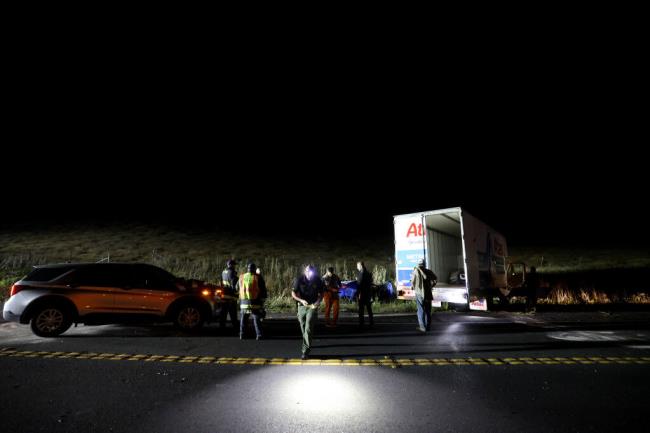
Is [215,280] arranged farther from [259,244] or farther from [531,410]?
[531,410]

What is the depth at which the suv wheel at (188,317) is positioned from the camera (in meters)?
9.16

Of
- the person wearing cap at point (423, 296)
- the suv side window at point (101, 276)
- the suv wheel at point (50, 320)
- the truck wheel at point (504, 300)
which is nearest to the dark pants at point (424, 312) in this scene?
the person wearing cap at point (423, 296)

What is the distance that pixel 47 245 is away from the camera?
26281 millimetres

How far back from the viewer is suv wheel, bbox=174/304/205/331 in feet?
30.0

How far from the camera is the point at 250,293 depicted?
7.98 m

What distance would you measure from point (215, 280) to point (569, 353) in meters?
15.0

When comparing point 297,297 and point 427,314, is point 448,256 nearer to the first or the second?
point 427,314

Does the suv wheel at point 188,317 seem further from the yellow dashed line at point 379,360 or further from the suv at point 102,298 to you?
the yellow dashed line at point 379,360

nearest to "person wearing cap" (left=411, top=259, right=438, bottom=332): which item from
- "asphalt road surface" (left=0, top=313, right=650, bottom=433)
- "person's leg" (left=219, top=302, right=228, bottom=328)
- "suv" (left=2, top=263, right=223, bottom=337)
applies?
"asphalt road surface" (left=0, top=313, right=650, bottom=433)

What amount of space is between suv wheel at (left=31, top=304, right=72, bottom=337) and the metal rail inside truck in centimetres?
885

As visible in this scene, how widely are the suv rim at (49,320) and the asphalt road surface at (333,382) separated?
329 mm

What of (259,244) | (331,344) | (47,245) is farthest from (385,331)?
(47,245)

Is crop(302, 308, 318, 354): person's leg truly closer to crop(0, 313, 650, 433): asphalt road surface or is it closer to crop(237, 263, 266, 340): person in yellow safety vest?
crop(0, 313, 650, 433): asphalt road surface

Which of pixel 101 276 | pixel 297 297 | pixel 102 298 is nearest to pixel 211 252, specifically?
pixel 101 276
